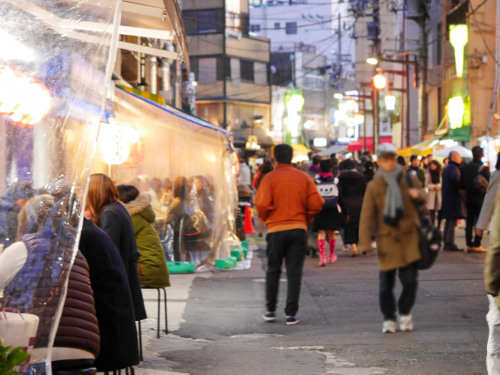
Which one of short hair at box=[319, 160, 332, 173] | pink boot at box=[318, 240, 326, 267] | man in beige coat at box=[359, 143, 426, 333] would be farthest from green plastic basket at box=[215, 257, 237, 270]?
man in beige coat at box=[359, 143, 426, 333]

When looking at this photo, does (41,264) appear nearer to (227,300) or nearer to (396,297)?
(396,297)

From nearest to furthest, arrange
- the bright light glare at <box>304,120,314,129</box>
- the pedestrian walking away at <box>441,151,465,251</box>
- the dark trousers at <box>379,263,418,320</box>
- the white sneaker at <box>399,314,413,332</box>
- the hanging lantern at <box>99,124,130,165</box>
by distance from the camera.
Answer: the dark trousers at <box>379,263,418,320</box>
the white sneaker at <box>399,314,413,332</box>
the pedestrian walking away at <box>441,151,465,251</box>
the hanging lantern at <box>99,124,130,165</box>
the bright light glare at <box>304,120,314,129</box>

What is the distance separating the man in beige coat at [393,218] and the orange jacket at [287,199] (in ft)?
19.8

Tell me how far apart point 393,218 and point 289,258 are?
744 cm

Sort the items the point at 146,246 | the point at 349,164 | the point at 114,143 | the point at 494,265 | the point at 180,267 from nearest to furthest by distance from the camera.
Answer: the point at 349,164, the point at 494,265, the point at 146,246, the point at 114,143, the point at 180,267

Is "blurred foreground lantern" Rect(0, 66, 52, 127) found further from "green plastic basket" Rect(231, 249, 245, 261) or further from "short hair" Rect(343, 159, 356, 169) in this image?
"green plastic basket" Rect(231, 249, 245, 261)

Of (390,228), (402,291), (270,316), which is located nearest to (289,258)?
(270,316)

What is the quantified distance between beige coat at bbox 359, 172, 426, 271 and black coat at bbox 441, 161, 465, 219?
2522mm

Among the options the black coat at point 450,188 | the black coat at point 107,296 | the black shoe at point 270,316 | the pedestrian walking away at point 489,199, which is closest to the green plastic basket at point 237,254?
the black shoe at point 270,316

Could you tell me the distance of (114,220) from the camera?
22.7 feet

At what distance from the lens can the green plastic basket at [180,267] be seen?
14812mm

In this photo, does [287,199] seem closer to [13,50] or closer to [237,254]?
[13,50]

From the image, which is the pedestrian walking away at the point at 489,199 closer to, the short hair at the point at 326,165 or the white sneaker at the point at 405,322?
the short hair at the point at 326,165

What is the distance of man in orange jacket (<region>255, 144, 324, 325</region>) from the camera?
814 centimetres
